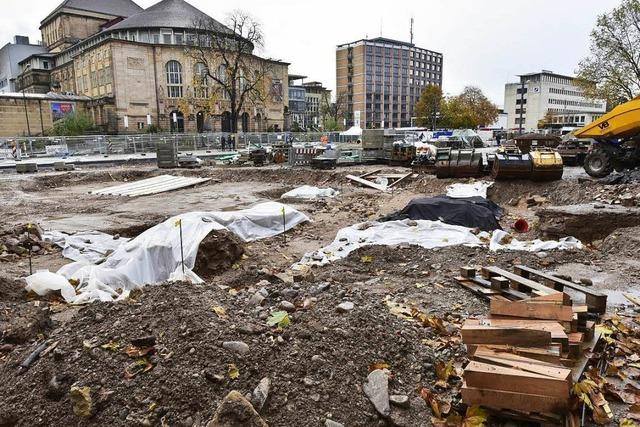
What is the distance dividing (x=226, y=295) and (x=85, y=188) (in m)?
20.3

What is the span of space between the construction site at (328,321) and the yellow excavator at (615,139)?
3.89m

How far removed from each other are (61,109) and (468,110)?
6226cm

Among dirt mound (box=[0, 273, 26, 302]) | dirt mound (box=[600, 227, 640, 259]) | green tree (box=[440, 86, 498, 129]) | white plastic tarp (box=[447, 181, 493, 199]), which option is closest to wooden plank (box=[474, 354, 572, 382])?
dirt mound (box=[600, 227, 640, 259])

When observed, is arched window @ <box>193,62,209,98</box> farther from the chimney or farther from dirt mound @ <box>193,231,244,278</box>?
dirt mound @ <box>193,231,244,278</box>

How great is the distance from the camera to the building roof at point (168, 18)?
65.0 meters

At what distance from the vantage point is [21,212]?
15547mm

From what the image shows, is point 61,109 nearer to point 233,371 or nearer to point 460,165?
point 460,165

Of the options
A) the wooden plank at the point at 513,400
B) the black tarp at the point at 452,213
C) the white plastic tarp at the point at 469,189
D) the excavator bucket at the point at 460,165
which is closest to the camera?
the wooden plank at the point at 513,400

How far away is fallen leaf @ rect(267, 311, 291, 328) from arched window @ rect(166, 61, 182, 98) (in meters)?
63.1

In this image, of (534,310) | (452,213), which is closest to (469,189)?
(452,213)

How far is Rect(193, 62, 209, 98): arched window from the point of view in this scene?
61406 millimetres

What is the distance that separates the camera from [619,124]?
14.8 meters

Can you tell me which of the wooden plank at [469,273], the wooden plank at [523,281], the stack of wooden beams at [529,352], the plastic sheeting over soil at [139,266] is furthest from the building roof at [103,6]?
the stack of wooden beams at [529,352]

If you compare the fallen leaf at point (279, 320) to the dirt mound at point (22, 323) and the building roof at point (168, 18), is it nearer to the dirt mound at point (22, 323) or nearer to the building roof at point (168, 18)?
the dirt mound at point (22, 323)
